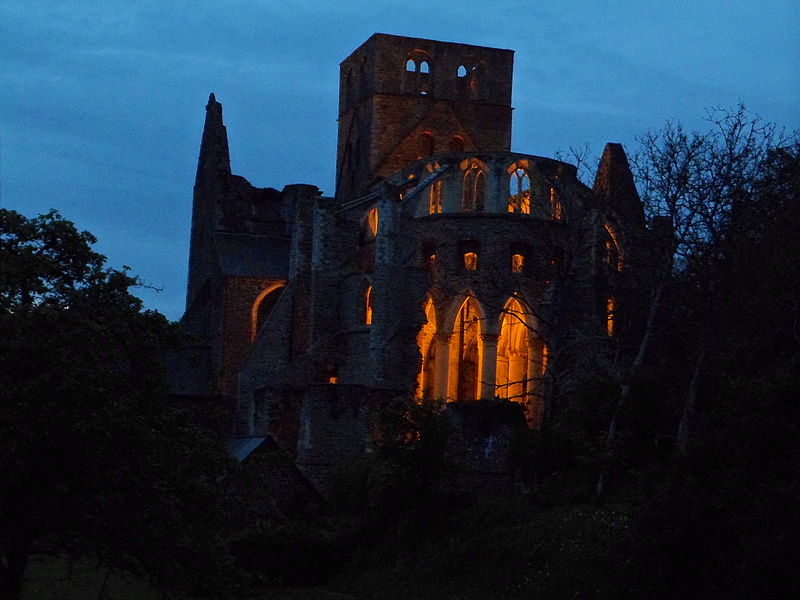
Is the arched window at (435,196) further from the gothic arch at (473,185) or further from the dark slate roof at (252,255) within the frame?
the dark slate roof at (252,255)

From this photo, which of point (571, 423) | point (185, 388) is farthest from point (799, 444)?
point (185, 388)

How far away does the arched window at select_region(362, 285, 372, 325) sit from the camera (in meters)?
47.0

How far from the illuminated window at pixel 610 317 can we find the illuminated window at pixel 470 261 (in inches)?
174

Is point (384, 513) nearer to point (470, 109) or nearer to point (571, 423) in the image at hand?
point (571, 423)

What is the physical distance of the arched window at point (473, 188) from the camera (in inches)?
1834

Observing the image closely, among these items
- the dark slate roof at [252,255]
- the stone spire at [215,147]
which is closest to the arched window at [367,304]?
the dark slate roof at [252,255]

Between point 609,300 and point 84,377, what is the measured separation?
26059 mm

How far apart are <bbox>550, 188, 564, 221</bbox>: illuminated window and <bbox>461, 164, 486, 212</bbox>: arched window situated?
2281 mm

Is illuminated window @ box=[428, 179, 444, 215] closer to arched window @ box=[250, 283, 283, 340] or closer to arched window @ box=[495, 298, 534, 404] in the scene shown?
arched window @ box=[495, 298, 534, 404]

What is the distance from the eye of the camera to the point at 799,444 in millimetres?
21859

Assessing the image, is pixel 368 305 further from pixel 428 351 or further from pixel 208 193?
pixel 208 193

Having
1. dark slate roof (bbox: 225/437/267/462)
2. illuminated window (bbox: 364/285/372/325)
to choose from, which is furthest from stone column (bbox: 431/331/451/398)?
dark slate roof (bbox: 225/437/267/462)

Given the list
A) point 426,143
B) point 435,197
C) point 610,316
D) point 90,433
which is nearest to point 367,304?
point 435,197

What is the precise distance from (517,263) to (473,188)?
2980 mm
